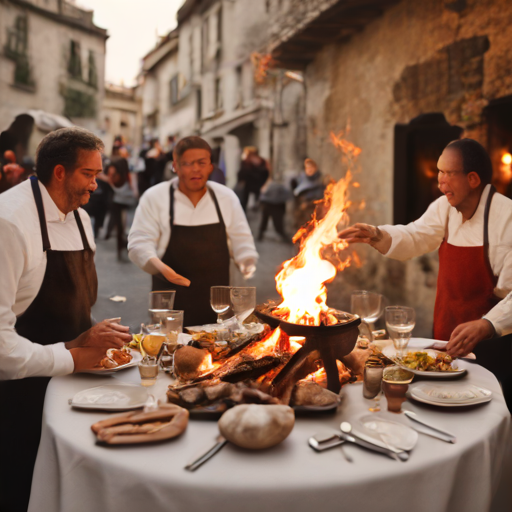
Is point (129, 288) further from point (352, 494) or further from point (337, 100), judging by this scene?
point (352, 494)

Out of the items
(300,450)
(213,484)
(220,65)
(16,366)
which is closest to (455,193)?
(300,450)

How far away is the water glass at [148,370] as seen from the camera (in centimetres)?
191

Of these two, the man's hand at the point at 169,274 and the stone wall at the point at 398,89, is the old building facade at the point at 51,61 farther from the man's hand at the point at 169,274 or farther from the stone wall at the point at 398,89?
the man's hand at the point at 169,274

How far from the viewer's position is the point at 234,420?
1435mm

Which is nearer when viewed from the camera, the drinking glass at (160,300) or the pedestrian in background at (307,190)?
the drinking glass at (160,300)

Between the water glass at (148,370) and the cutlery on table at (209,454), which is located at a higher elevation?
the water glass at (148,370)

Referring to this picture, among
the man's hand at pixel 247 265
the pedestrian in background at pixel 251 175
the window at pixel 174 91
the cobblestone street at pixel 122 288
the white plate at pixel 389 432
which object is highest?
the window at pixel 174 91

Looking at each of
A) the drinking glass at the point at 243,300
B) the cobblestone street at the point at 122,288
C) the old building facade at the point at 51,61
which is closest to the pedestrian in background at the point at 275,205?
the cobblestone street at the point at 122,288

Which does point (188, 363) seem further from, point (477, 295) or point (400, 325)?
point (477, 295)

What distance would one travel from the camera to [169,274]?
3.33m

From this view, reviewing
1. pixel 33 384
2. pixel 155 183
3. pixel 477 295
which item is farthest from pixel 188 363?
pixel 155 183

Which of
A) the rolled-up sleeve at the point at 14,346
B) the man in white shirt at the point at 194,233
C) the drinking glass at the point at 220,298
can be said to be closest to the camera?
the rolled-up sleeve at the point at 14,346

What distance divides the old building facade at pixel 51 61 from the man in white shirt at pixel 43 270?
4876 millimetres

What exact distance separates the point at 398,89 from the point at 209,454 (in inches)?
248
